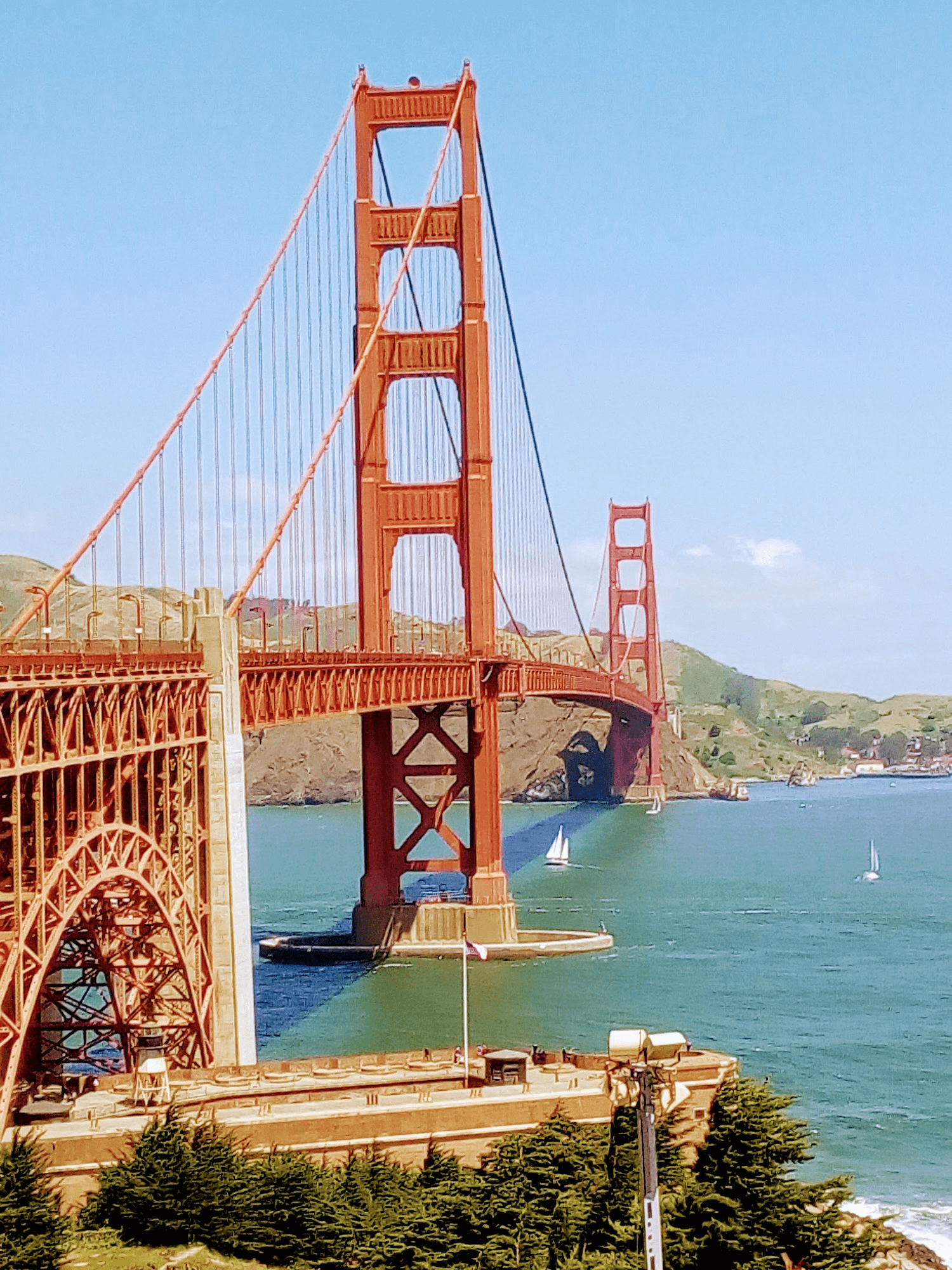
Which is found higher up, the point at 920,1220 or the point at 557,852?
the point at 557,852

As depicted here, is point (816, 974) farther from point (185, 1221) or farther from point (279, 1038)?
point (185, 1221)

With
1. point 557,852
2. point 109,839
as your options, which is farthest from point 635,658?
point 109,839

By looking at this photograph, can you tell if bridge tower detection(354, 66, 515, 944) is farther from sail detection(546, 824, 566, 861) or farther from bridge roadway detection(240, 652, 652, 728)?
sail detection(546, 824, 566, 861)

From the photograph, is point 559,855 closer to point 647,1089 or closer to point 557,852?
point 557,852

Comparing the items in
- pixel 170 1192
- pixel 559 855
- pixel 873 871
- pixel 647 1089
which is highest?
pixel 647 1089

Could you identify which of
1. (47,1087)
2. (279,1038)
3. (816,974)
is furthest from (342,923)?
(47,1087)

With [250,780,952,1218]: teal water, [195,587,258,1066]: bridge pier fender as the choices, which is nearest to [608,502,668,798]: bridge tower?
[250,780,952,1218]: teal water

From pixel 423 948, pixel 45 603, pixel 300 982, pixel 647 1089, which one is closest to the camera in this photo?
pixel 647 1089
